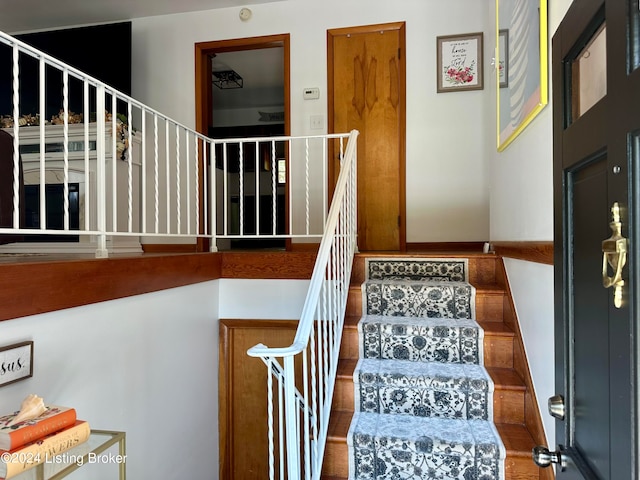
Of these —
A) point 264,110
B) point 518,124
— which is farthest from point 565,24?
point 264,110

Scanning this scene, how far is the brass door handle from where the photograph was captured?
691 mm

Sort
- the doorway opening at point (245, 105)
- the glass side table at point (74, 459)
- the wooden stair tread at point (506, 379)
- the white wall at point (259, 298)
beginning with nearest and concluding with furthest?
the glass side table at point (74, 459) → the wooden stair tread at point (506, 379) → the white wall at point (259, 298) → the doorway opening at point (245, 105)

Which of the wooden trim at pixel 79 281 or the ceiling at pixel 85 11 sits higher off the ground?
the ceiling at pixel 85 11

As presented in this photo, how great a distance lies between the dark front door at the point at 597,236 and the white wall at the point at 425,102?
8.75 ft

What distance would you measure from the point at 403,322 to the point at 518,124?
1187mm

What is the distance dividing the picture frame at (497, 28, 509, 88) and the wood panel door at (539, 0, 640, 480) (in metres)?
1.16

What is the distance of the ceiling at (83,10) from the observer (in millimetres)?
3990

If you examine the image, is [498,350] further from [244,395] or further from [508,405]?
[244,395]

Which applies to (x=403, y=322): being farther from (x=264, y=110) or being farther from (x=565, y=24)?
(x=264, y=110)

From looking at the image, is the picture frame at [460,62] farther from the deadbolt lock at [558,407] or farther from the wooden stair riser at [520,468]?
the deadbolt lock at [558,407]

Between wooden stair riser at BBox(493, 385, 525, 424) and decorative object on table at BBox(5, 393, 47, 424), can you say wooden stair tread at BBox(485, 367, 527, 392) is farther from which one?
decorative object on table at BBox(5, 393, 47, 424)

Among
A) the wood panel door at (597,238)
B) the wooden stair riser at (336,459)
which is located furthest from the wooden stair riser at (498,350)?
the wood panel door at (597,238)

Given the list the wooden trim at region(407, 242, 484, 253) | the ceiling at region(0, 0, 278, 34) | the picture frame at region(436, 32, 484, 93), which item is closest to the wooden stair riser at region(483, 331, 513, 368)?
the wooden trim at region(407, 242, 484, 253)

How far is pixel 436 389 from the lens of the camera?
1942mm
